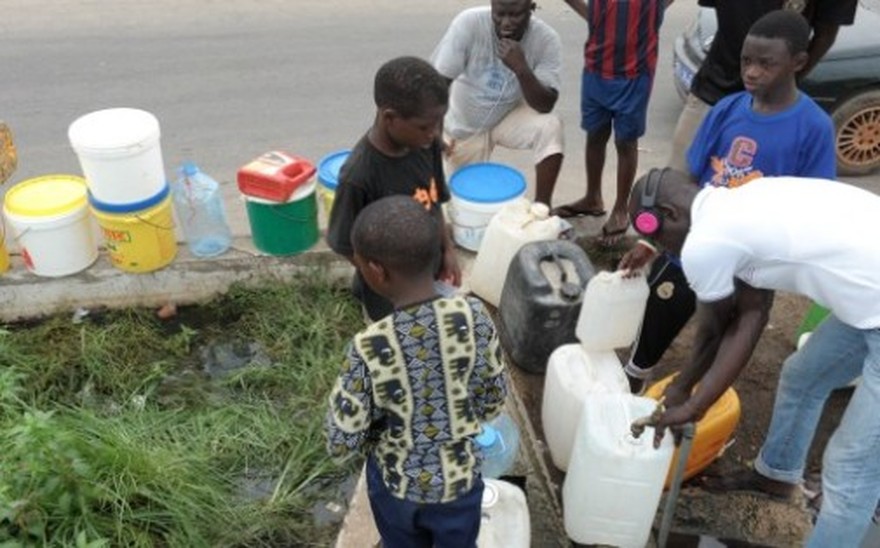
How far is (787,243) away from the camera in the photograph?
223 centimetres

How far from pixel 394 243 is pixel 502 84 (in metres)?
2.49

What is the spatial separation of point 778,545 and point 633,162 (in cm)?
214

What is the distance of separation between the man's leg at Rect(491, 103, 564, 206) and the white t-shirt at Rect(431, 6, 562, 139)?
6 centimetres

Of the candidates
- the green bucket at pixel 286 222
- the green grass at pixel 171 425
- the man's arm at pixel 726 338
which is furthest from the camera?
the green bucket at pixel 286 222

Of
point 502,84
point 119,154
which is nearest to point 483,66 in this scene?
point 502,84

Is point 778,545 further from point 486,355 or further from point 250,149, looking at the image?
point 250,149

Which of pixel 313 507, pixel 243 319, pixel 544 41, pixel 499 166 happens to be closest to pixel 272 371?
pixel 243 319

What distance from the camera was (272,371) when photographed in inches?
145

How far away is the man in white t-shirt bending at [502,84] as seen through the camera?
400 cm

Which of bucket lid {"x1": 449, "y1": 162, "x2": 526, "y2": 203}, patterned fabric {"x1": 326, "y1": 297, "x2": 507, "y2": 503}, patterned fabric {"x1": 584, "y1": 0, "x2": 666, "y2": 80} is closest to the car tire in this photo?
patterned fabric {"x1": 584, "y1": 0, "x2": 666, "y2": 80}

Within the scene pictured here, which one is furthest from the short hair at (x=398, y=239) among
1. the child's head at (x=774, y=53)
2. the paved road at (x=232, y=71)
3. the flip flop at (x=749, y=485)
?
the paved road at (x=232, y=71)

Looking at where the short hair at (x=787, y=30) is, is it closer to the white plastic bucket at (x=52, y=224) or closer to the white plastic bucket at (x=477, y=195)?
the white plastic bucket at (x=477, y=195)

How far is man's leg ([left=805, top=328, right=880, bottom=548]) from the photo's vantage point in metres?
2.42

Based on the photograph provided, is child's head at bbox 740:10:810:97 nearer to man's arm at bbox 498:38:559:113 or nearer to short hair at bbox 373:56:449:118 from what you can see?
short hair at bbox 373:56:449:118
